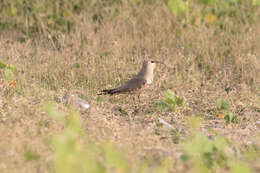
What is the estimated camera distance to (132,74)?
610 cm

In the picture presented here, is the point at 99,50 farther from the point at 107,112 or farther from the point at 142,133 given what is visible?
the point at 142,133

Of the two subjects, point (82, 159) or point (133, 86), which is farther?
point (133, 86)

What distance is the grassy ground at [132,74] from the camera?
377 cm

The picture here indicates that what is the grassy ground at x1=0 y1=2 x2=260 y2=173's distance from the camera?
12.4ft

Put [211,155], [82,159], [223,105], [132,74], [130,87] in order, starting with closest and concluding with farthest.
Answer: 1. [82,159]
2. [211,155]
3. [223,105]
4. [130,87]
5. [132,74]

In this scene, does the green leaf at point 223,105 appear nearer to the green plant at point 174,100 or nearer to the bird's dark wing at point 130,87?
the green plant at point 174,100

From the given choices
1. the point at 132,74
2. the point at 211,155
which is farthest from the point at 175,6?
the point at 211,155

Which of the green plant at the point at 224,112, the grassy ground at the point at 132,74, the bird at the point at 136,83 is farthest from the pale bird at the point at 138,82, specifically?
the green plant at the point at 224,112

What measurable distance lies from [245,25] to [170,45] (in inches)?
51.0

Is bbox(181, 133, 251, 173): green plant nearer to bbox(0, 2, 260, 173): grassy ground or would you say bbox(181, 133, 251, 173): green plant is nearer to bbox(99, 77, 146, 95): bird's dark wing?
bbox(0, 2, 260, 173): grassy ground

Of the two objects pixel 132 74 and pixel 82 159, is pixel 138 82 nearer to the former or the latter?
pixel 132 74

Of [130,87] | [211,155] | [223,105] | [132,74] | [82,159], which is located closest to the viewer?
[82,159]

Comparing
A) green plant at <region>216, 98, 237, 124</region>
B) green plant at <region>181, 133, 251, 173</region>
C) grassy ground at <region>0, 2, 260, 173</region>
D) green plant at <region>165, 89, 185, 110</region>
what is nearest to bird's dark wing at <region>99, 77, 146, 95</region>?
grassy ground at <region>0, 2, 260, 173</region>

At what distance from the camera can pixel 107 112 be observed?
16.2 ft
